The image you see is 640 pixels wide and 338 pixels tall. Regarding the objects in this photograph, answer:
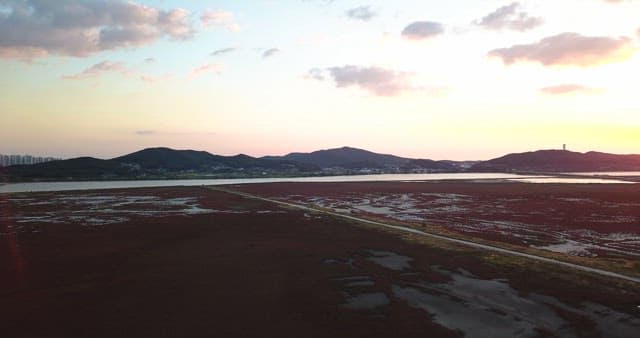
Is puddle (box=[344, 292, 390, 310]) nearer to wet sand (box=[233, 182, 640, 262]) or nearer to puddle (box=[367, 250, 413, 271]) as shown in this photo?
puddle (box=[367, 250, 413, 271])

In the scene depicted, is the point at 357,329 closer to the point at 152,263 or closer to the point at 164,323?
the point at 164,323

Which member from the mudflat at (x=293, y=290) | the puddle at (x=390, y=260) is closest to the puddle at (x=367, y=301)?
the mudflat at (x=293, y=290)

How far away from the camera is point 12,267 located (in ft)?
78.0

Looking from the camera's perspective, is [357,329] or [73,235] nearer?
[357,329]

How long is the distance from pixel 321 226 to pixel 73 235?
19.1 metres

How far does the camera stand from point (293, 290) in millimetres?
19266

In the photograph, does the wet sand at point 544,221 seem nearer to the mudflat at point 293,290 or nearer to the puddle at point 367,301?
the mudflat at point 293,290

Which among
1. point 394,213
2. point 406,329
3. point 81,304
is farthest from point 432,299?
point 394,213

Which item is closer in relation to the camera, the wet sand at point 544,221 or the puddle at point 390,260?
the puddle at point 390,260

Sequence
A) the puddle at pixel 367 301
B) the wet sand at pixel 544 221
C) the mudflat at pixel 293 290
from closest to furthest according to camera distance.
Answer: the mudflat at pixel 293 290 < the puddle at pixel 367 301 < the wet sand at pixel 544 221

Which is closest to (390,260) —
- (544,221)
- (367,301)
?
(367,301)

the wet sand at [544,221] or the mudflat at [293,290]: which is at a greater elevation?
the wet sand at [544,221]

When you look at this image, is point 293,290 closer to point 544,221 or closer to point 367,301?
point 367,301

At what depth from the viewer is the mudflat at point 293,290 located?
48.2 feet
